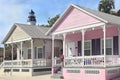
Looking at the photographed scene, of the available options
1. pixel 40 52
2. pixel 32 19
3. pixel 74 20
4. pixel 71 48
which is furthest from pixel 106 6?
pixel 74 20

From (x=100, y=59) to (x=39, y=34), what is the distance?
485 inches

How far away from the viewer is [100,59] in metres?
21.6

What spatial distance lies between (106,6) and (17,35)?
1780 centimetres

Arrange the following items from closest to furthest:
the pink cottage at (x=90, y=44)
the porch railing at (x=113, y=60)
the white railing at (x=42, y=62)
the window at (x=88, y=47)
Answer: the pink cottage at (x=90, y=44) < the porch railing at (x=113, y=60) < the window at (x=88, y=47) < the white railing at (x=42, y=62)

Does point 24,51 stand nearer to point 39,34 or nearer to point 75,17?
point 39,34

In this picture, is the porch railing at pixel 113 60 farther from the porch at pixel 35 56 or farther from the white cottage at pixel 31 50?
the porch at pixel 35 56

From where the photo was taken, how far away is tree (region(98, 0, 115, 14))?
150 feet

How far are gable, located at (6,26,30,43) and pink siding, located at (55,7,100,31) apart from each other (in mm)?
6745

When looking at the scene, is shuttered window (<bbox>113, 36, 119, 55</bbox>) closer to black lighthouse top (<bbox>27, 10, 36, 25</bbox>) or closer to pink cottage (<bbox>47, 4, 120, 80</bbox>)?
pink cottage (<bbox>47, 4, 120, 80</bbox>)

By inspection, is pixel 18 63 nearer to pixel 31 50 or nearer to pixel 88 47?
pixel 31 50

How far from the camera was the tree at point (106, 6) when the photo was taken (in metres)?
45.6

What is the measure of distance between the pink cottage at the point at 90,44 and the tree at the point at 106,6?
1861 centimetres

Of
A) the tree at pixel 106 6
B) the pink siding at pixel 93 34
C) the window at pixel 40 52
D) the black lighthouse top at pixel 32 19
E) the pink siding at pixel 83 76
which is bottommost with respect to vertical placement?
the pink siding at pixel 83 76

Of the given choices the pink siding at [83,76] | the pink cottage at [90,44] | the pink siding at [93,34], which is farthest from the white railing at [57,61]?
the pink siding at [83,76]
